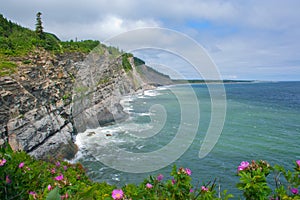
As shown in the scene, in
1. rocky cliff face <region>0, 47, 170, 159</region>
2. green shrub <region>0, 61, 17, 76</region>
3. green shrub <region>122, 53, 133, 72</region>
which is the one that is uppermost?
green shrub <region>122, 53, 133, 72</region>

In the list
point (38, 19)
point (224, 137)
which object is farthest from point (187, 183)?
point (38, 19)

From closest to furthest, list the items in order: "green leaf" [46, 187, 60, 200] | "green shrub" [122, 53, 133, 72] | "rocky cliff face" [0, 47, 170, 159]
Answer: "green leaf" [46, 187, 60, 200] < "rocky cliff face" [0, 47, 170, 159] < "green shrub" [122, 53, 133, 72]

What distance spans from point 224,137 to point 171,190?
79.5 feet

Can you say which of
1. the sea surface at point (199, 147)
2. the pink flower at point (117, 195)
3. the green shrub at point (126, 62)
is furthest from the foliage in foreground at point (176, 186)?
the green shrub at point (126, 62)

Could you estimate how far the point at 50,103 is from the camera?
59.9 ft

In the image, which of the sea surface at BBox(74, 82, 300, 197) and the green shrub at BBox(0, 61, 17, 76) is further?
the sea surface at BBox(74, 82, 300, 197)

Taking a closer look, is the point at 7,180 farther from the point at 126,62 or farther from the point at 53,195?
the point at 126,62

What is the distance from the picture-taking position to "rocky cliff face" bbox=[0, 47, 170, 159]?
13.8 m

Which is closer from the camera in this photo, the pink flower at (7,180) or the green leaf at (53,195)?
the green leaf at (53,195)

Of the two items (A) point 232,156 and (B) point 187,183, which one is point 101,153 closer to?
(A) point 232,156

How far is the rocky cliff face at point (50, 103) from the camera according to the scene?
1380 cm

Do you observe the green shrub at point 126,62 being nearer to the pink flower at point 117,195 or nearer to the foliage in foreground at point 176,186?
the foliage in foreground at point 176,186

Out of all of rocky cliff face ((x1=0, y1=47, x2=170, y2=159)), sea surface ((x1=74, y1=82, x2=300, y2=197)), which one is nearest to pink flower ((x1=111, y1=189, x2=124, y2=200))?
sea surface ((x1=74, y1=82, x2=300, y2=197))

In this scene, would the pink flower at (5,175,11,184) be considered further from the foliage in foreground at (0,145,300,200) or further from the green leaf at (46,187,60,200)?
the green leaf at (46,187,60,200)
